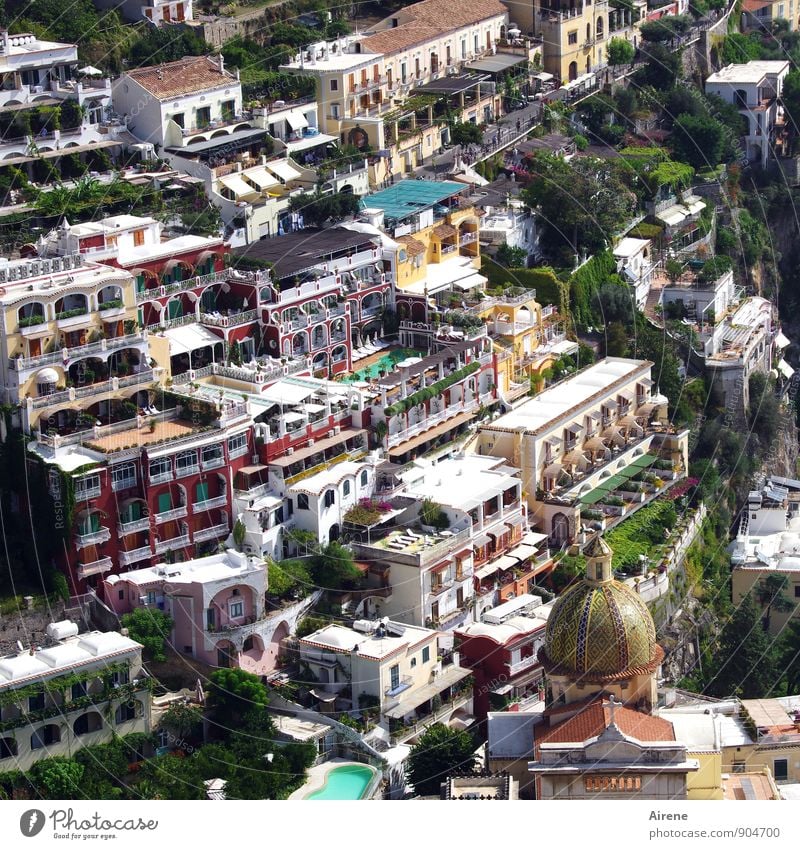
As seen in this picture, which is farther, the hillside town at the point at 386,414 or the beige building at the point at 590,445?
the beige building at the point at 590,445

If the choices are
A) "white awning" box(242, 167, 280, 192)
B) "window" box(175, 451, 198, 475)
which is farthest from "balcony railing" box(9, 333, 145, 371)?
"white awning" box(242, 167, 280, 192)

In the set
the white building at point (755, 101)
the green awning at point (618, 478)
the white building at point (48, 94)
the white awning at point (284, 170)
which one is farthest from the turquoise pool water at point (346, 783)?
the white building at point (755, 101)

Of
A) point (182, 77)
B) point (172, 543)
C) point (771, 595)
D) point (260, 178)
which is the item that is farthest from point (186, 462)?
point (182, 77)

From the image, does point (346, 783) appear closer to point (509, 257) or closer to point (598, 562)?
point (598, 562)

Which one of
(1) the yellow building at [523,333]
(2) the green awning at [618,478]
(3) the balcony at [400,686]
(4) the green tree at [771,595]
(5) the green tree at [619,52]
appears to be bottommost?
(4) the green tree at [771,595]

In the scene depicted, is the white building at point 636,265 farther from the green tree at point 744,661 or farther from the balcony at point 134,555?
the balcony at point 134,555

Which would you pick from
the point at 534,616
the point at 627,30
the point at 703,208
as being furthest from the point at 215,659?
the point at 627,30
